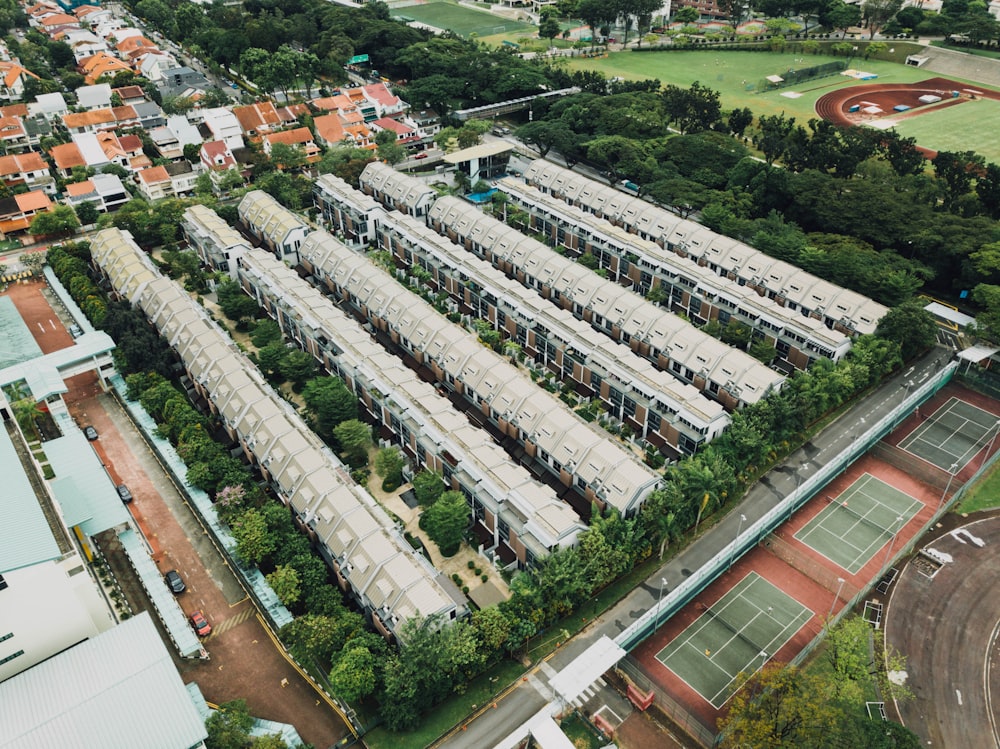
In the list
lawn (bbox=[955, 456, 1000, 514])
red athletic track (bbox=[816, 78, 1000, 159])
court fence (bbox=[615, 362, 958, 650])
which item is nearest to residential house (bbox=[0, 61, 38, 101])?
court fence (bbox=[615, 362, 958, 650])

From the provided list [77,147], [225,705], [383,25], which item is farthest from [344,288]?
[383,25]

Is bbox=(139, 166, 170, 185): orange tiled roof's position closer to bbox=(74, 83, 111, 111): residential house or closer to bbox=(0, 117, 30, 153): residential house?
bbox=(0, 117, 30, 153): residential house

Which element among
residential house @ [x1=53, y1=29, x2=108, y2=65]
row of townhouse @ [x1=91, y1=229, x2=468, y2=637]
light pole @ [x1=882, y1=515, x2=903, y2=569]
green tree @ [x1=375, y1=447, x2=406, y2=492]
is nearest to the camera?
row of townhouse @ [x1=91, y1=229, x2=468, y2=637]

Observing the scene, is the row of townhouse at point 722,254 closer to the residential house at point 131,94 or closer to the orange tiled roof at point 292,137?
the orange tiled roof at point 292,137

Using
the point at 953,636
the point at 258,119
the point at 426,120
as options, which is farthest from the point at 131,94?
the point at 953,636

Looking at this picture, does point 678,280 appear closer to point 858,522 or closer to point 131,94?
point 858,522
